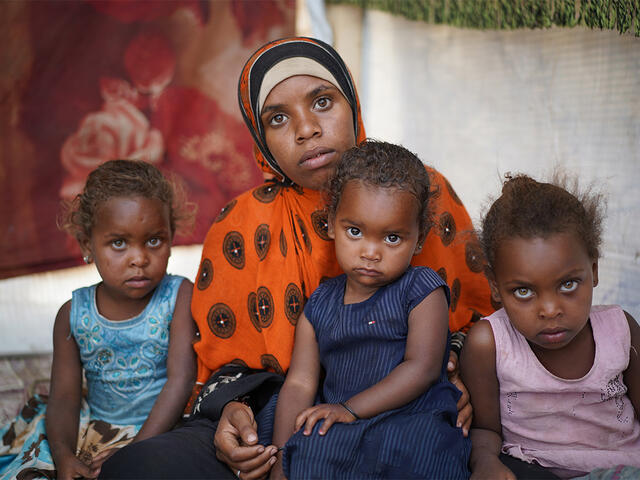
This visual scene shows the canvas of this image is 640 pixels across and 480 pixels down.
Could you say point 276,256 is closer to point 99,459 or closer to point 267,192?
point 267,192

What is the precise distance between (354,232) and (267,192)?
21.9 inches

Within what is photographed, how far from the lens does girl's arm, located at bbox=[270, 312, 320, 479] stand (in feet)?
5.79

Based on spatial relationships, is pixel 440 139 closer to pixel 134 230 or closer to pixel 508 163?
pixel 508 163

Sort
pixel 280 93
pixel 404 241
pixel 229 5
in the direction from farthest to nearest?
pixel 229 5, pixel 280 93, pixel 404 241

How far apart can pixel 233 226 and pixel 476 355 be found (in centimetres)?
97

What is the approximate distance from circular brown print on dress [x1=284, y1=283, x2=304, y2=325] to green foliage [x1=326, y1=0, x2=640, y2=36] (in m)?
1.30

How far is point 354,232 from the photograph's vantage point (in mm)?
1775

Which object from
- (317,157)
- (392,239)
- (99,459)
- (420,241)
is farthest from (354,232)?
(99,459)

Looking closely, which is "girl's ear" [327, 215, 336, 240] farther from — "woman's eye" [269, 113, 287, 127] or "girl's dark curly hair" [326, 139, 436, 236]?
"woman's eye" [269, 113, 287, 127]

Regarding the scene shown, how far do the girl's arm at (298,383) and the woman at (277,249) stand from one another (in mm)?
84

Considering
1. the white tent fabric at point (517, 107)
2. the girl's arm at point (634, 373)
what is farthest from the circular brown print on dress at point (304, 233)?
the girl's arm at point (634, 373)

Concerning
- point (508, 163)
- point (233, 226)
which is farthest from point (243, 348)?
point (508, 163)

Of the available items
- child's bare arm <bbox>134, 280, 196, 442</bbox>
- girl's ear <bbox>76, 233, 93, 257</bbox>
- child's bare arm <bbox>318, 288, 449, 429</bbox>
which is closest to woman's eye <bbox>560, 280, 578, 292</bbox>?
child's bare arm <bbox>318, 288, 449, 429</bbox>

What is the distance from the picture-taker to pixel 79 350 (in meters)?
2.31
